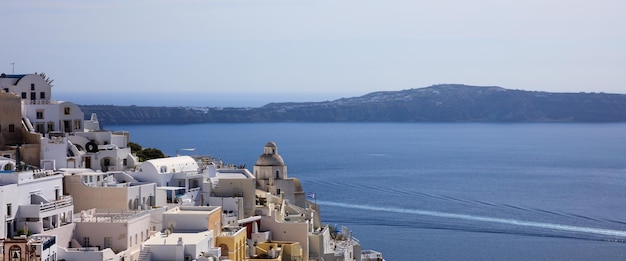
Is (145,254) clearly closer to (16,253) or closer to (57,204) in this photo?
(57,204)

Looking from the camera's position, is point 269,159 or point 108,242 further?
point 269,159

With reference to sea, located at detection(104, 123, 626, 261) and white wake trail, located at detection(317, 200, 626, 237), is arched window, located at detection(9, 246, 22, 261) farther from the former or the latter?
white wake trail, located at detection(317, 200, 626, 237)

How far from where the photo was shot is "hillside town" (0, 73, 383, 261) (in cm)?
2292

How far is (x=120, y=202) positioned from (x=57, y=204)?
3443 mm

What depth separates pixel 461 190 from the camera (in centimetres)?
7856

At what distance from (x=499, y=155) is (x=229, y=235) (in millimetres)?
97288

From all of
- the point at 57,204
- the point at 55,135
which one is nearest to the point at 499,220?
the point at 55,135

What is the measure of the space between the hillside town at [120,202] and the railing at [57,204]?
0.03 m

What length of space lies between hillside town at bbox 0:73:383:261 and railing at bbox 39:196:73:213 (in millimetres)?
35

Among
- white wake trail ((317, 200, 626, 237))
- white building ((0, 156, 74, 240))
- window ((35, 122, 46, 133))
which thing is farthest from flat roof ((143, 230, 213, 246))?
white wake trail ((317, 200, 626, 237))

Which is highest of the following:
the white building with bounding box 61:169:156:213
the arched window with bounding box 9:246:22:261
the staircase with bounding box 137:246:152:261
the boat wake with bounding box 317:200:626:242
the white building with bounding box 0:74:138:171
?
the white building with bounding box 0:74:138:171

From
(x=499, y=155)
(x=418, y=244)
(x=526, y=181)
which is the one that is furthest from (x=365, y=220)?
(x=499, y=155)

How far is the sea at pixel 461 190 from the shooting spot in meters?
53.5

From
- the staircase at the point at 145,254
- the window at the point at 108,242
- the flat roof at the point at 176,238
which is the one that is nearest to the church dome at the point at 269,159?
the flat roof at the point at 176,238
